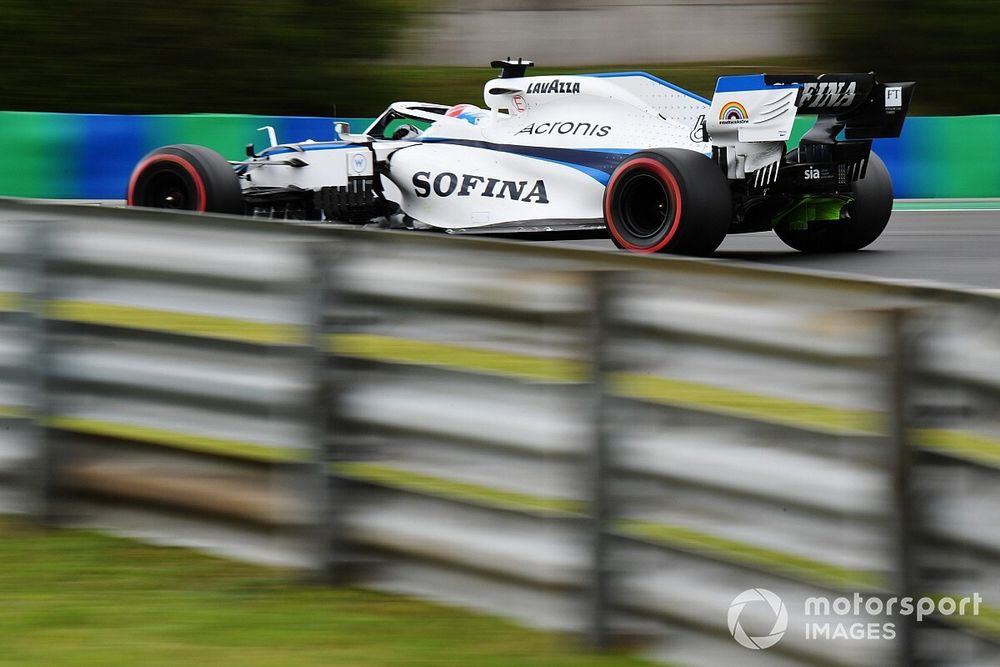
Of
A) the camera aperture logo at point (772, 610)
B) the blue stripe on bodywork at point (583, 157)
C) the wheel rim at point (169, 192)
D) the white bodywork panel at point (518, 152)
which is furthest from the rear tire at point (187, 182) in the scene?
the camera aperture logo at point (772, 610)

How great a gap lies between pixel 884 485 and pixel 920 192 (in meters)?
13.0

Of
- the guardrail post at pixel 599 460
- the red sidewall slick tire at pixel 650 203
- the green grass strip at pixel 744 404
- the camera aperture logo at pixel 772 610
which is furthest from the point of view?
the red sidewall slick tire at pixel 650 203

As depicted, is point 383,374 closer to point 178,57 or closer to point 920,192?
point 920,192

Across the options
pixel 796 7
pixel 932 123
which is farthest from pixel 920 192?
pixel 796 7

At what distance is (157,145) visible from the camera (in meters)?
14.7

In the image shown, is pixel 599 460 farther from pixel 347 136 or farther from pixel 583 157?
pixel 347 136

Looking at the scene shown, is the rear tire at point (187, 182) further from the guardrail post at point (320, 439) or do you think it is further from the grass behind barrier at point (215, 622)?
the guardrail post at point (320, 439)

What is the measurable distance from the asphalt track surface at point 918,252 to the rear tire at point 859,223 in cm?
12

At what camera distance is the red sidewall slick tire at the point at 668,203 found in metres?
8.62

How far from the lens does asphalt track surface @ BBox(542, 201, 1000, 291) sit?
8.53 metres

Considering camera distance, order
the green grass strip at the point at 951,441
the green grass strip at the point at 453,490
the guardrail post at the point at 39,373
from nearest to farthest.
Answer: the green grass strip at the point at 951,441 → the green grass strip at the point at 453,490 → the guardrail post at the point at 39,373

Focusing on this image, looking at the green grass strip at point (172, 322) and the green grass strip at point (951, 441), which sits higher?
the green grass strip at point (172, 322)

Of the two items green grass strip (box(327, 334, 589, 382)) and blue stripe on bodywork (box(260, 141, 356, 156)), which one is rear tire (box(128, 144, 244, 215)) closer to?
blue stripe on bodywork (box(260, 141, 356, 156))

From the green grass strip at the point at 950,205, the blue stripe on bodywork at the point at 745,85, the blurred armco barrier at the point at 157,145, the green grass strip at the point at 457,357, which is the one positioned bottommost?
the green grass strip at the point at 457,357
